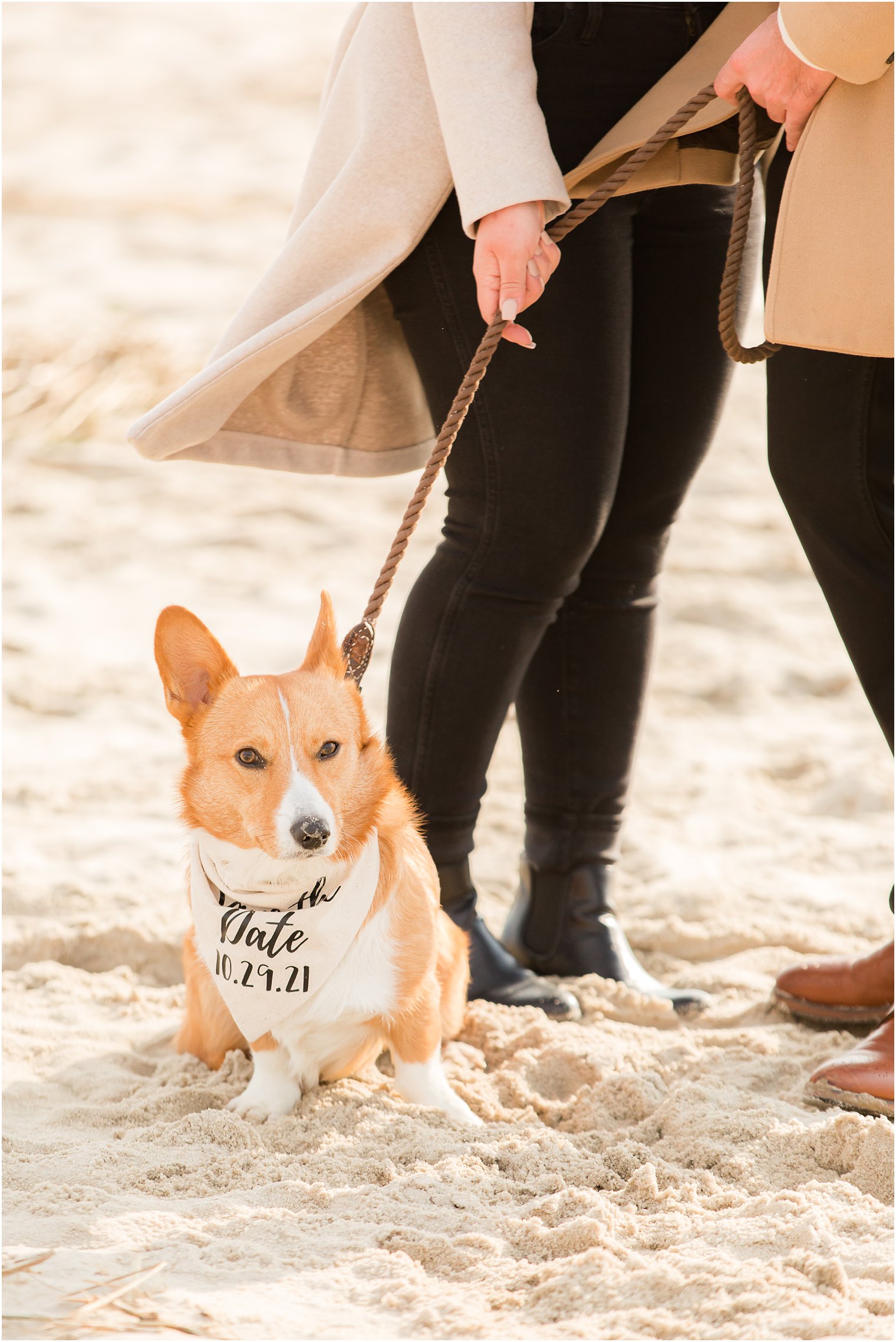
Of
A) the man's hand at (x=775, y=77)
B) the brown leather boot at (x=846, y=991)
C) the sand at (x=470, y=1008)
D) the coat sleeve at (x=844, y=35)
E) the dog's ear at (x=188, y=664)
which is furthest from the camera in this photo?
the brown leather boot at (x=846, y=991)

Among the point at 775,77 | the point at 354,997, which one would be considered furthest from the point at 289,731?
the point at 775,77

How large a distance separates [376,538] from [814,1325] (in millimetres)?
4344

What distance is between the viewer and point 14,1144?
1805 millimetres

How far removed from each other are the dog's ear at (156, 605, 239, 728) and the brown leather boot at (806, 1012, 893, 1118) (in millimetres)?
1187

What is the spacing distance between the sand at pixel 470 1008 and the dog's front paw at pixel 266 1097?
40mm

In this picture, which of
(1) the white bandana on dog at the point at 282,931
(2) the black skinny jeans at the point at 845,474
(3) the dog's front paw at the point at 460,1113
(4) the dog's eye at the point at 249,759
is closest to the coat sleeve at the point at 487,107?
(2) the black skinny jeans at the point at 845,474

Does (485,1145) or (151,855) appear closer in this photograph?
(485,1145)

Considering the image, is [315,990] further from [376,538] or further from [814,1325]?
[376,538]

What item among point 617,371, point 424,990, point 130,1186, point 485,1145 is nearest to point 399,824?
point 424,990

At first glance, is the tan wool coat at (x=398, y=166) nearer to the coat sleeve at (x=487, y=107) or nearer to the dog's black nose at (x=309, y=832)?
the coat sleeve at (x=487, y=107)

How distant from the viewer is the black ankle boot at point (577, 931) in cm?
249

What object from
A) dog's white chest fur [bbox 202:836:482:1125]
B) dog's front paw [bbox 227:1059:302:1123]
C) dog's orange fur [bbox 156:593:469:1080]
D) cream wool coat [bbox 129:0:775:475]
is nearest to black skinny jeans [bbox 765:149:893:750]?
cream wool coat [bbox 129:0:775:475]

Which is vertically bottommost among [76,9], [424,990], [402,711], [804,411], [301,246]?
[424,990]

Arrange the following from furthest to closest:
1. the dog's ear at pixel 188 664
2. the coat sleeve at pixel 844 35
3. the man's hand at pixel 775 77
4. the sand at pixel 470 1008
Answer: the dog's ear at pixel 188 664, the man's hand at pixel 775 77, the coat sleeve at pixel 844 35, the sand at pixel 470 1008
